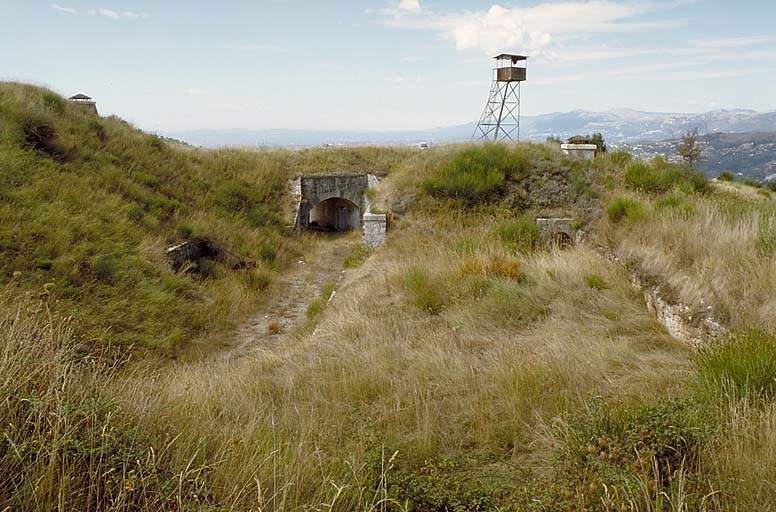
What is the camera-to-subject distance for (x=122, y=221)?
9.70 metres

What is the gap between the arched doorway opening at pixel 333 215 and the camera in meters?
17.5

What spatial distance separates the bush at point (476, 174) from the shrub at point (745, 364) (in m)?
8.26

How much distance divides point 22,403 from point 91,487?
678mm

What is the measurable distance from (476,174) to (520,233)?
3.11m

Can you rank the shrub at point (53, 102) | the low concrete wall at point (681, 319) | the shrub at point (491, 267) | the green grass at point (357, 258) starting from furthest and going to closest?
the shrub at point (53, 102) → the green grass at point (357, 258) → the shrub at point (491, 267) → the low concrete wall at point (681, 319)

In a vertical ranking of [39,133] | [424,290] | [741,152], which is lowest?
[424,290]

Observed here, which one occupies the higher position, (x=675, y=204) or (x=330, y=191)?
(x=675, y=204)

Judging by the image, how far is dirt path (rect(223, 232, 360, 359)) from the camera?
318 inches

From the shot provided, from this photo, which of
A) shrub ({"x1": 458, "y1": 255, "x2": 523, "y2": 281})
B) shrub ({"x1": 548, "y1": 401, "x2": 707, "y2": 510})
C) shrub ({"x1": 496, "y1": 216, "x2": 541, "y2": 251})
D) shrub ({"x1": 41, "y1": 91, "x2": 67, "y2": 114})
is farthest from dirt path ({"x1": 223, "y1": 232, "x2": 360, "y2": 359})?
shrub ({"x1": 41, "y1": 91, "x2": 67, "y2": 114})

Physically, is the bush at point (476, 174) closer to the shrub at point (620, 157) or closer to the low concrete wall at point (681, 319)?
the shrub at point (620, 157)

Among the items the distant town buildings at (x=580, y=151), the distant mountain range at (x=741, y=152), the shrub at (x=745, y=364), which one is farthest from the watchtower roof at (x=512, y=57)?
the distant mountain range at (x=741, y=152)

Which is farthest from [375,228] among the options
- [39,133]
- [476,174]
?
[39,133]

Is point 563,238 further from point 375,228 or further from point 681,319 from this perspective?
point 681,319

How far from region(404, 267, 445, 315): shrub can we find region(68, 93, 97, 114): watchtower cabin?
12.6m
